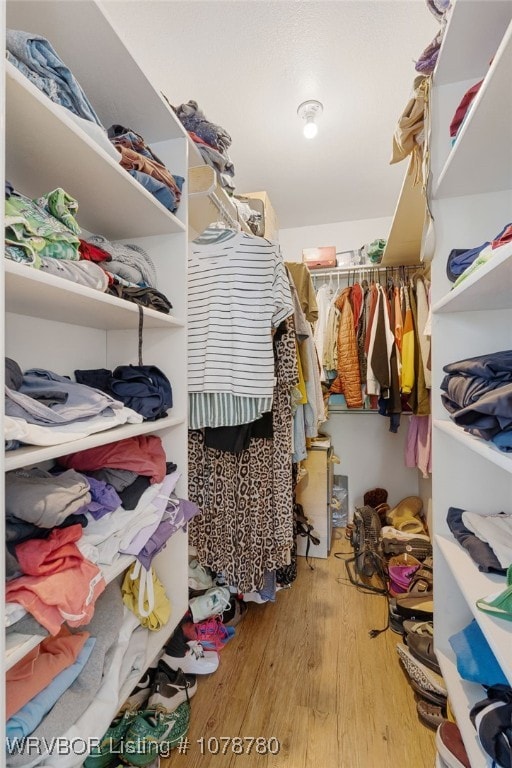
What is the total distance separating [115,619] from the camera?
0.90m

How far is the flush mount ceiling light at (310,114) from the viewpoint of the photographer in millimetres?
1581

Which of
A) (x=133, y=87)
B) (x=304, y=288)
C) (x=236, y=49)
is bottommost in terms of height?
(x=304, y=288)

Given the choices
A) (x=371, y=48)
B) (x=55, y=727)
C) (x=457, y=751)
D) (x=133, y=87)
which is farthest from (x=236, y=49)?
(x=457, y=751)

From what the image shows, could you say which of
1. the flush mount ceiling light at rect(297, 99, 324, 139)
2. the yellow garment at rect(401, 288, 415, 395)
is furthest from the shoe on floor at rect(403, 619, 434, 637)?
the flush mount ceiling light at rect(297, 99, 324, 139)

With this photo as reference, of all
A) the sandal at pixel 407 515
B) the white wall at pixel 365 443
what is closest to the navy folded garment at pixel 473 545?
the sandal at pixel 407 515

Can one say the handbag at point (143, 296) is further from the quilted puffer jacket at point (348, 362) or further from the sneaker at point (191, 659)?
the quilted puffer jacket at point (348, 362)

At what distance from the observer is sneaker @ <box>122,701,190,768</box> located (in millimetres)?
941

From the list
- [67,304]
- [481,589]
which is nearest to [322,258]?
[67,304]

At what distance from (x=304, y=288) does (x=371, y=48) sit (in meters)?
0.95

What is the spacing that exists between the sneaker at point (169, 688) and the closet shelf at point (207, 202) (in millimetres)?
1772

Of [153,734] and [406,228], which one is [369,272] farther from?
[153,734]

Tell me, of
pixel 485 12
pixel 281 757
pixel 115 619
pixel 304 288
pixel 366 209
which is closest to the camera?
pixel 485 12

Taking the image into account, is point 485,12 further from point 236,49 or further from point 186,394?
point 186,394

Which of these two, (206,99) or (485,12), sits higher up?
(206,99)
